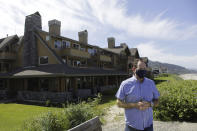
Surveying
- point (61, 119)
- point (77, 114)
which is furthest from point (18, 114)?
point (61, 119)

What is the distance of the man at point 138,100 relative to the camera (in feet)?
11.7

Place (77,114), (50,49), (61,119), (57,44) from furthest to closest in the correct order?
(57,44)
(50,49)
(77,114)
(61,119)

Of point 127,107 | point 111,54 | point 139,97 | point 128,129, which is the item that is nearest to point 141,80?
point 139,97

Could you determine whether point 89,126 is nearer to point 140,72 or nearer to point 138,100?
point 138,100

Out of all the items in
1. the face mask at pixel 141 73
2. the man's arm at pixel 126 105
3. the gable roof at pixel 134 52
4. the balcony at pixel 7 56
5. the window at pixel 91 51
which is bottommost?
the man's arm at pixel 126 105

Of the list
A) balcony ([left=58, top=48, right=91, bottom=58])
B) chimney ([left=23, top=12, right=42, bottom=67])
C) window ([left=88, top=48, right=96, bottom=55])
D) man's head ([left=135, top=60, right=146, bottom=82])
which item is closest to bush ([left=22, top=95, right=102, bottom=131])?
man's head ([left=135, top=60, right=146, bottom=82])

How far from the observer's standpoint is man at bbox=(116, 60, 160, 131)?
356 cm

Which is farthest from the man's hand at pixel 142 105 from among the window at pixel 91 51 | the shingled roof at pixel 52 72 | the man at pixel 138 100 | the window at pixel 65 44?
the window at pixel 91 51

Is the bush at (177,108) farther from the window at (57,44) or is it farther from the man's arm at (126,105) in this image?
the window at (57,44)

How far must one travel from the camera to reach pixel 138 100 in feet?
11.9

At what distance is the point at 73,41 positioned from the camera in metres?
26.2

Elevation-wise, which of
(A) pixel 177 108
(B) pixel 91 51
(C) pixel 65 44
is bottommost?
(A) pixel 177 108

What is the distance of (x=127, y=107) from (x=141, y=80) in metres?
0.72

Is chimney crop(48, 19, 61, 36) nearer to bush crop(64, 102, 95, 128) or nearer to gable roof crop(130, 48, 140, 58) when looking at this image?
bush crop(64, 102, 95, 128)
